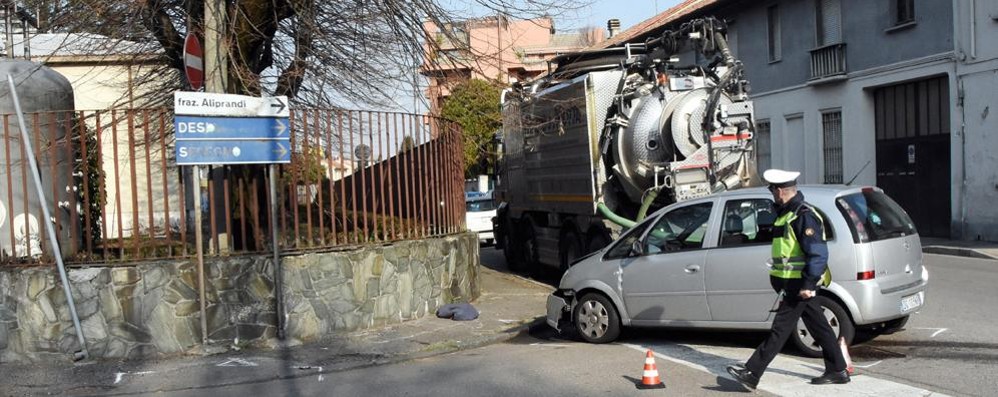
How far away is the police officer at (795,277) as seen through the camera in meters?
6.39

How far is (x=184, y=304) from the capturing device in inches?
346

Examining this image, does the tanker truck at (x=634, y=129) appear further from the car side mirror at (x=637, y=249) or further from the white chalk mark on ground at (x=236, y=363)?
the white chalk mark on ground at (x=236, y=363)

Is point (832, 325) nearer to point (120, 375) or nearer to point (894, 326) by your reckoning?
point (894, 326)

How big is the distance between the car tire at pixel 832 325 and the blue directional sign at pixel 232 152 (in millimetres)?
5118

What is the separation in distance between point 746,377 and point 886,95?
55.6ft

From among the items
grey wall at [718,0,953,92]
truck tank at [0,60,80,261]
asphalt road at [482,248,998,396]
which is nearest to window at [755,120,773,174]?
grey wall at [718,0,953,92]

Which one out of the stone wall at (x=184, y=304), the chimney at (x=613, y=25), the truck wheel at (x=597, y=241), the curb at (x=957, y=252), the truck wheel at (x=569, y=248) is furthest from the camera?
the chimney at (x=613, y=25)

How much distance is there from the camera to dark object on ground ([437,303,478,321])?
10.4 m

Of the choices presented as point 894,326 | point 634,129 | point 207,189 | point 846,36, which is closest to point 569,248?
point 634,129

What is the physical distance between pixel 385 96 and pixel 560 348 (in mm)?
4763

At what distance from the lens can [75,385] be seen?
775cm

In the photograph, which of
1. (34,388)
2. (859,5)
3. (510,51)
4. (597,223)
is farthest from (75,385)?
(859,5)

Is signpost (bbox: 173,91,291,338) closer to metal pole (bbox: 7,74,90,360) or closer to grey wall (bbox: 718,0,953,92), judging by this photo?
metal pole (bbox: 7,74,90,360)

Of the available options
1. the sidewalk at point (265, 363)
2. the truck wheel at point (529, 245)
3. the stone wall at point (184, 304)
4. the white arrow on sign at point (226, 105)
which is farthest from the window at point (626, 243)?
the truck wheel at point (529, 245)
